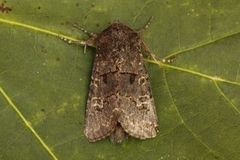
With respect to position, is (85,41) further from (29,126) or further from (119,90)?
(29,126)

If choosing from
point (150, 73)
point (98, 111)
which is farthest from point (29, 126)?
point (150, 73)

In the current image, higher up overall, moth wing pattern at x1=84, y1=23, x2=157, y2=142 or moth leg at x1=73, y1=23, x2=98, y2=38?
moth leg at x1=73, y1=23, x2=98, y2=38

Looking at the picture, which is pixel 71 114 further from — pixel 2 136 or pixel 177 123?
pixel 177 123

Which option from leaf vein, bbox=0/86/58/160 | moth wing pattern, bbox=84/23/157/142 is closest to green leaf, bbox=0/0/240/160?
leaf vein, bbox=0/86/58/160

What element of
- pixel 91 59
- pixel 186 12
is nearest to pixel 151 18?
pixel 186 12

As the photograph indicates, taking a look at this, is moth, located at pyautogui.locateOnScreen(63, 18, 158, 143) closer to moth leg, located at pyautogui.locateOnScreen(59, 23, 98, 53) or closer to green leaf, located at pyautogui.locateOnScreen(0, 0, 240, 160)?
moth leg, located at pyautogui.locateOnScreen(59, 23, 98, 53)

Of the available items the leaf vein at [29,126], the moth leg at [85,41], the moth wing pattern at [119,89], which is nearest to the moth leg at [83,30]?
the moth leg at [85,41]
